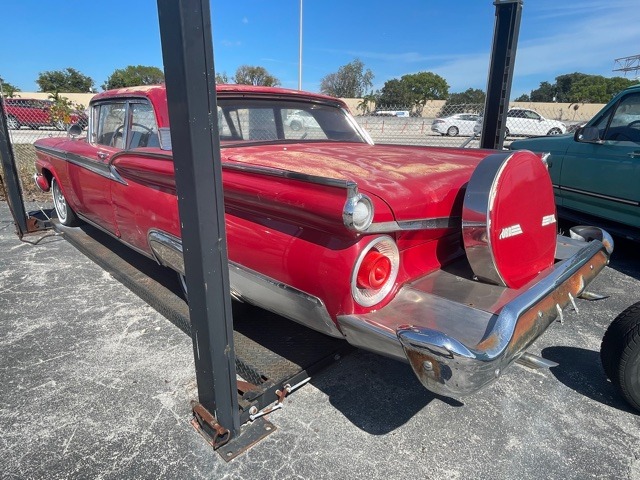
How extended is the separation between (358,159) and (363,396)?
51.2 inches

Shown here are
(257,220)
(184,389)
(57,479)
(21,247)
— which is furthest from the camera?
(21,247)

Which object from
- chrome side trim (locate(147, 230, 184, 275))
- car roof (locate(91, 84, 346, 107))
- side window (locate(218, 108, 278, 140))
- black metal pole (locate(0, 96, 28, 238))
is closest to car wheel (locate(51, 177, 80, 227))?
black metal pole (locate(0, 96, 28, 238))

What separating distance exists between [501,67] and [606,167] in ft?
4.90

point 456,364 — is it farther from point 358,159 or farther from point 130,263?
point 130,263

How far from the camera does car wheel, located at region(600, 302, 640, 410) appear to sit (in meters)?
2.08

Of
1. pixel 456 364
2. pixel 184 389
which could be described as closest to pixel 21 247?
pixel 184 389

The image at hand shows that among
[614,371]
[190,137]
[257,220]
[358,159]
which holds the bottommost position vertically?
[614,371]

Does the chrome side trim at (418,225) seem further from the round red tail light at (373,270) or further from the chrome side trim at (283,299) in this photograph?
the chrome side trim at (283,299)

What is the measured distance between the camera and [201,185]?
1525mm

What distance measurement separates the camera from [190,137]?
1.46m

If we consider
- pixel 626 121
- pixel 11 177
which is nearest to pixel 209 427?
pixel 11 177

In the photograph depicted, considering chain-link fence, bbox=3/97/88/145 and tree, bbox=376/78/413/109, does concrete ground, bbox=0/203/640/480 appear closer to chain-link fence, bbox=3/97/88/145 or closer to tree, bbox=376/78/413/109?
chain-link fence, bbox=3/97/88/145

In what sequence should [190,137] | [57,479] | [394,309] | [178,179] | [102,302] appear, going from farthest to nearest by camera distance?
[102,302], [394,309], [57,479], [178,179], [190,137]

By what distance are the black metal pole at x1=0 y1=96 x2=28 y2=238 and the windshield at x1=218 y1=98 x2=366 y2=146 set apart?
2.83 m
